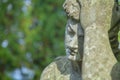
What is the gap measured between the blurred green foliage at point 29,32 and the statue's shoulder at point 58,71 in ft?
57.1

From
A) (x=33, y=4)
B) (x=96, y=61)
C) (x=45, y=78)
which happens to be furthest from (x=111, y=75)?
(x=33, y=4)

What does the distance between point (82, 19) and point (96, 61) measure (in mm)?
394

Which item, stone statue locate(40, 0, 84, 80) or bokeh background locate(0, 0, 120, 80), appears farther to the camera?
bokeh background locate(0, 0, 120, 80)

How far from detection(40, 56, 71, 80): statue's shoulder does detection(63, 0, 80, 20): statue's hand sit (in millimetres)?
514

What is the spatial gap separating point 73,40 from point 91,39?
314mm

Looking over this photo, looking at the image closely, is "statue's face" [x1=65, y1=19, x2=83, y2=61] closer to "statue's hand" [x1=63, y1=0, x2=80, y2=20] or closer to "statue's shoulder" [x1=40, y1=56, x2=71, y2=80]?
"statue's hand" [x1=63, y1=0, x2=80, y2=20]

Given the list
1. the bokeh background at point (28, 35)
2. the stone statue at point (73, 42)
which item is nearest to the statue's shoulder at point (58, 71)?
the stone statue at point (73, 42)

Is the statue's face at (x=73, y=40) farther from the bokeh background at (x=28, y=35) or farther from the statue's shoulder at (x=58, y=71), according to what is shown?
the bokeh background at (x=28, y=35)

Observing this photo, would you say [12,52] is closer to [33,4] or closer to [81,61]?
[33,4]

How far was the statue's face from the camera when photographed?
614 cm

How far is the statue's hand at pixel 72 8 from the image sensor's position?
20.1 ft

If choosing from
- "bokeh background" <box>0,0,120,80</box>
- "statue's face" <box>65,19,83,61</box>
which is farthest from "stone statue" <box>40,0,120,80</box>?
"bokeh background" <box>0,0,120,80</box>

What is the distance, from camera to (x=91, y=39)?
5.87m

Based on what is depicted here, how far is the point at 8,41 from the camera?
2492 centimetres
